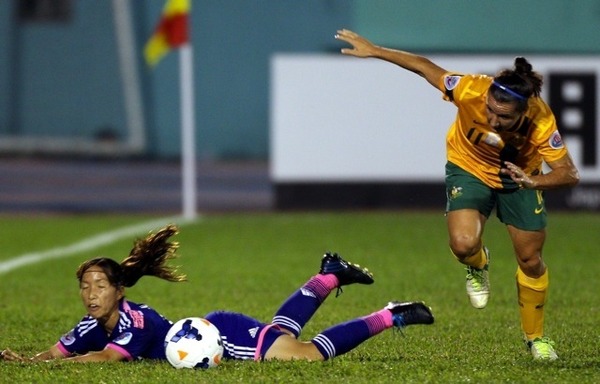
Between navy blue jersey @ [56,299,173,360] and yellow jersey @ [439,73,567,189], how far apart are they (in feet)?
7.13

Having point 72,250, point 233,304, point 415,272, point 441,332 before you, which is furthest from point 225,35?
point 441,332

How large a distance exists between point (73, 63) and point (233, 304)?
16233mm

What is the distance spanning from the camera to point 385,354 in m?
7.74

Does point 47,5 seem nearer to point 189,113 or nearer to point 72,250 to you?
point 189,113

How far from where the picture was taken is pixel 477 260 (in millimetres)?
8117

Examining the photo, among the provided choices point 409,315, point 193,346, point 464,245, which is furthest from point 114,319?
point 464,245

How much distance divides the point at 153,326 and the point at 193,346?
1.02 feet

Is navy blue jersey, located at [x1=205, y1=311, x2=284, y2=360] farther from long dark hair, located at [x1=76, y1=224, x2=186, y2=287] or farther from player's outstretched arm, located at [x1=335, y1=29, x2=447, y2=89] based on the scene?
player's outstretched arm, located at [x1=335, y1=29, x2=447, y2=89]

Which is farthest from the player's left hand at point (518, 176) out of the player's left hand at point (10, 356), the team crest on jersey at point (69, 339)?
the player's left hand at point (10, 356)

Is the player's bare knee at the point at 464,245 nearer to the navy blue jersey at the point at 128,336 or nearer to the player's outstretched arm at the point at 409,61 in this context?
the player's outstretched arm at the point at 409,61

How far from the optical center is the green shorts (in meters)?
7.66

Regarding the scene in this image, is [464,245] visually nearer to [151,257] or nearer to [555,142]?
[555,142]

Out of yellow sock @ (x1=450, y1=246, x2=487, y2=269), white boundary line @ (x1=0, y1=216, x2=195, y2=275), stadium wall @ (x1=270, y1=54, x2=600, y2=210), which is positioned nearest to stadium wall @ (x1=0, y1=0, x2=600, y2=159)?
stadium wall @ (x1=270, y1=54, x2=600, y2=210)

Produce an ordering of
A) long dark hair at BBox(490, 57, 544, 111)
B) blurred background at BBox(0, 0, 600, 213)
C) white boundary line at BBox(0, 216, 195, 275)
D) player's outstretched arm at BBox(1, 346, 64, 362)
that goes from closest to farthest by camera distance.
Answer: long dark hair at BBox(490, 57, 544, 111), player's outstretched arm at BBox(1, 346, 64, 362), white boundary line at BBox(0, 216, 195, 275), blurred background at BBox(0, 0, 600, 213)
